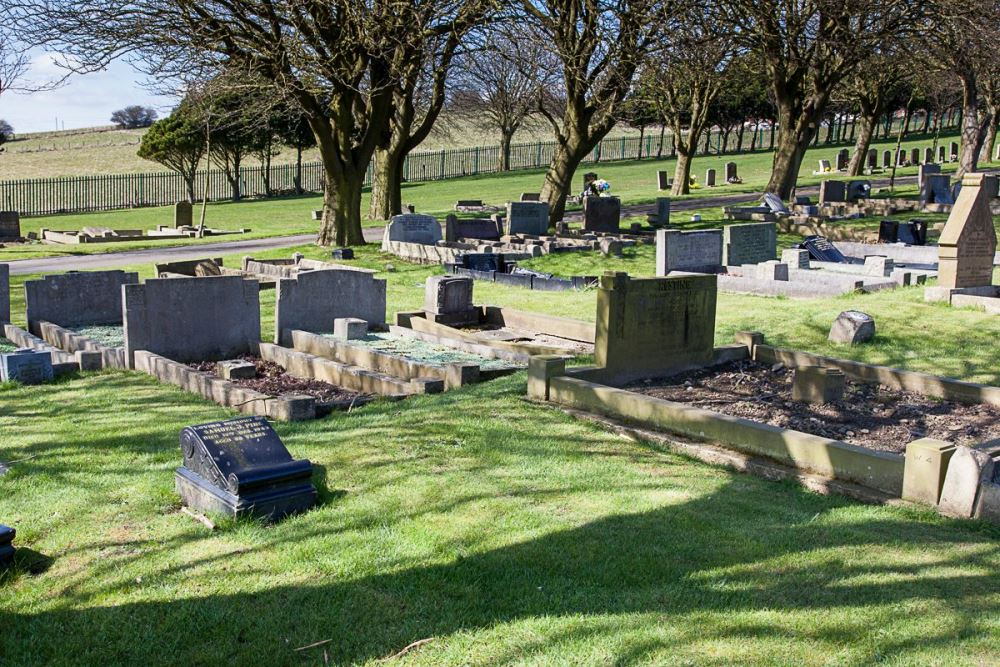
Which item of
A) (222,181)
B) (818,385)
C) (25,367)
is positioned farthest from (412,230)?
(222,181)

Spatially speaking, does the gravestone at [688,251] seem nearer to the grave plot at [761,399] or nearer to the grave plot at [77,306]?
the grave plot at [761,399]

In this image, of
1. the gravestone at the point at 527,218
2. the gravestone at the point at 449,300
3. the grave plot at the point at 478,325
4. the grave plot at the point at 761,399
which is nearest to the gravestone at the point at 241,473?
the grave plot at the point at 761,399

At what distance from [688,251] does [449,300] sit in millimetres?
6706

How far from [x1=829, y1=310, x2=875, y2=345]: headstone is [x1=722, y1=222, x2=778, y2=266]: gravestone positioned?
23.7 feet

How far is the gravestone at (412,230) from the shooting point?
23.7 meters

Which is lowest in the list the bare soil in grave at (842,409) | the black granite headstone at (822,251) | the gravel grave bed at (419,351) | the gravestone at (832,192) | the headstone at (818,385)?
the gravel grave bed at (419,351)

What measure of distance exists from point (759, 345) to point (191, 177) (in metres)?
37.7

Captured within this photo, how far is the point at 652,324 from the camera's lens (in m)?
10.6

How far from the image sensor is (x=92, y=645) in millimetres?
4953

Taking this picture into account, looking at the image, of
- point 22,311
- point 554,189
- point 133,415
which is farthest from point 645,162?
point 133,415

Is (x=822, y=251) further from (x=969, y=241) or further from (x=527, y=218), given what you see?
(x=527, y=218)

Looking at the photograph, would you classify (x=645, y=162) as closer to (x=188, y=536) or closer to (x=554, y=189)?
(x=554, y=189)

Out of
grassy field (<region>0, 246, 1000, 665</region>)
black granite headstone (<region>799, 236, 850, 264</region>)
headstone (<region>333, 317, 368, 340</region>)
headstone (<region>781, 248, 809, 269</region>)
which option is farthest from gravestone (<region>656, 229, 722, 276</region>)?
grassy field (<region>0, 246, 1000, 665</region>)

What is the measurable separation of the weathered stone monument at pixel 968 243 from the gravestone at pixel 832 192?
18040 mm
